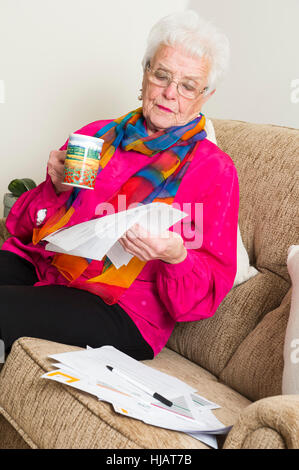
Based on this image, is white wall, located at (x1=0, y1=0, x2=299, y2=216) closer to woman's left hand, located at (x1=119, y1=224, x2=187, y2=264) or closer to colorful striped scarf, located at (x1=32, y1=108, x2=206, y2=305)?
colorful striped scarf, located at (x1=32, y1=108, x2=206, y2=305)

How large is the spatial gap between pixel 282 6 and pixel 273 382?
156cm

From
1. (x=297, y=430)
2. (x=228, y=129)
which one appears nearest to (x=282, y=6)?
(x=228, y=129)

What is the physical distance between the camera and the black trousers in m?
1.30

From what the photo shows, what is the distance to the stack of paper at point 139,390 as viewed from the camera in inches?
40.1

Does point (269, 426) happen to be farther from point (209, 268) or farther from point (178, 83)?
point (178, 83)

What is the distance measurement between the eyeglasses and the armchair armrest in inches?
35.3

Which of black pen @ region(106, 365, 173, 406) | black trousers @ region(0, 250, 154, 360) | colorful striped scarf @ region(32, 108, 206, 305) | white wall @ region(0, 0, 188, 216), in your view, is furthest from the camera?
white wall @ region(0, 0, 188, 216)

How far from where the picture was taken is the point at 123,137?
1.60m

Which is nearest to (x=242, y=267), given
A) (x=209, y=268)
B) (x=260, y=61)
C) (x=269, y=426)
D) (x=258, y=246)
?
(x=258, y=246)

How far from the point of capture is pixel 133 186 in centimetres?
151

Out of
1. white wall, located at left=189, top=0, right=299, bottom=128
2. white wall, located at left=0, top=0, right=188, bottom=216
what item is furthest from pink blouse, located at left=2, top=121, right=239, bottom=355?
white wall, located at left=0, top=0, right=188, bottom=216

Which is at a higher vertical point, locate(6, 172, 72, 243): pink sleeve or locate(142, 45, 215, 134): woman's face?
locate(142, 45, 215, 134): woman's face

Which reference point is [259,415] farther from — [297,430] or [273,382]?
[273,382]

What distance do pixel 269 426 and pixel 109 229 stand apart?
48cm
